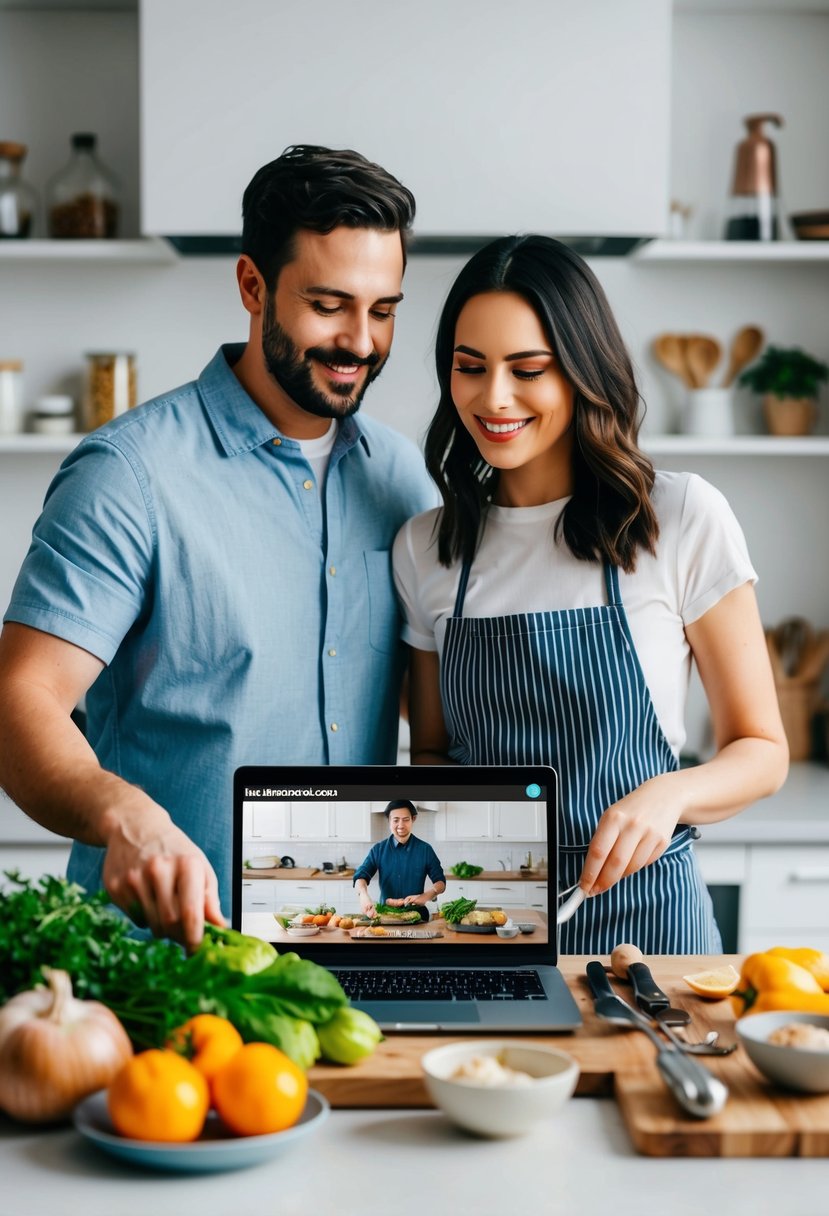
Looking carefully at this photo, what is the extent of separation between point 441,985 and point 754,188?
2.26 meters

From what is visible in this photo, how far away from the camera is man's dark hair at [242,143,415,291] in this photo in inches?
64.8

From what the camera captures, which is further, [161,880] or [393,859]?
[393,859]

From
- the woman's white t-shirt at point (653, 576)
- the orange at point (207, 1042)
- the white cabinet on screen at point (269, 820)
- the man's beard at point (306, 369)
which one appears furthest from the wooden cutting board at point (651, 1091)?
the man's beard at point (306, 369)

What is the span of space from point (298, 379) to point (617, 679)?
1.84ft

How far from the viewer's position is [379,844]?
1.28m

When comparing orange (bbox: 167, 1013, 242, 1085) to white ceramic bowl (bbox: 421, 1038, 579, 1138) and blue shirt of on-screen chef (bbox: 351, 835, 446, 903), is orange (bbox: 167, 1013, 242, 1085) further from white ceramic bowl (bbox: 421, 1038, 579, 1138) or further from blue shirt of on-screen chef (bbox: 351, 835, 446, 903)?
blue shirt of on-screen chef (bbox: 351, 835, 446, 903)

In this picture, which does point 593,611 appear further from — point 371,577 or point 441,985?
point 441,985

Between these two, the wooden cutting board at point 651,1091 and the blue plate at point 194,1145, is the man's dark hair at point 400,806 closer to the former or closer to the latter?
the wooden cutting board at point 651,1091

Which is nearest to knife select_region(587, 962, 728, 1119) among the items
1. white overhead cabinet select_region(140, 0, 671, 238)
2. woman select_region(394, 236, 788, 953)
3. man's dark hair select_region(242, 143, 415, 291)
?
woman select_region(394, 236, 788, 953)

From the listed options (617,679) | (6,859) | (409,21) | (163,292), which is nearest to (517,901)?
(617,679)

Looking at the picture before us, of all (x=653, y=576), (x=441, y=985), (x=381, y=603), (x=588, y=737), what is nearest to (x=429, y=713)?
(x=381, y=603)

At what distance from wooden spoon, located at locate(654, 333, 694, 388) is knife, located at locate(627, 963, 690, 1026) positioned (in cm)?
206

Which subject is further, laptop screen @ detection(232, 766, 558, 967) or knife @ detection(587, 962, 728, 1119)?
laptop screen @ detection(232, 766, 558, 967)

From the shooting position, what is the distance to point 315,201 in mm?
1644
